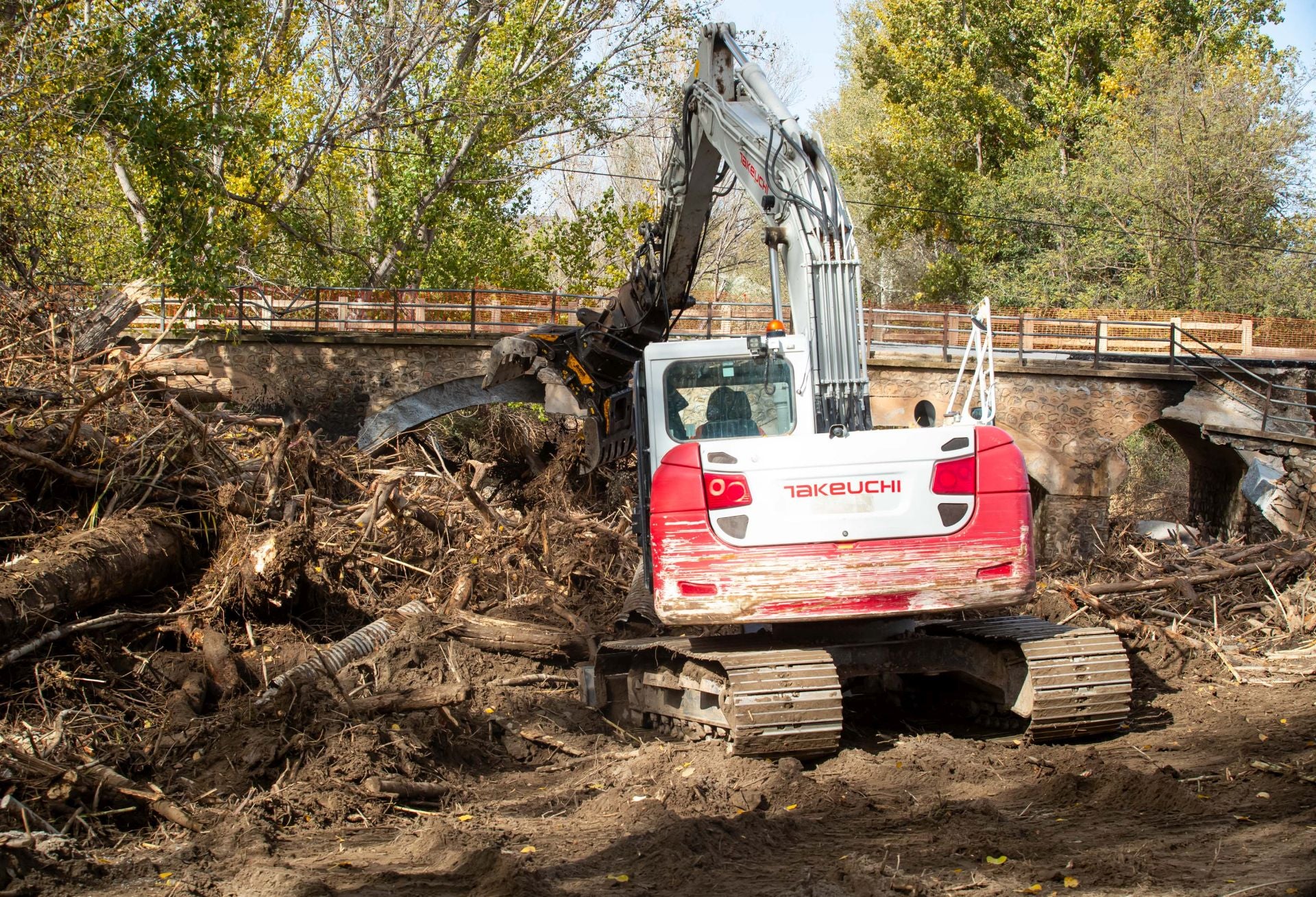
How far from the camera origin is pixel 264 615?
8758 millimetres

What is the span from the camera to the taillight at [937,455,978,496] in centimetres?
648

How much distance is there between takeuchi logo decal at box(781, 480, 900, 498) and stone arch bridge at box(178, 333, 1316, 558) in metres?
15.0

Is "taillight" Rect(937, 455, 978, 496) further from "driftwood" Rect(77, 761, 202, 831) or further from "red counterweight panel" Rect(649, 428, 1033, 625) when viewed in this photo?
"driftwood" Rect(77, 761, 202, 831)

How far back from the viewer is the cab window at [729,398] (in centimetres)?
760

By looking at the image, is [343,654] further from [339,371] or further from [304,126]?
[304,126]

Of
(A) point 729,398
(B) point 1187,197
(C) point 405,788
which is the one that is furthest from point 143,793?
(B) point 1187,197

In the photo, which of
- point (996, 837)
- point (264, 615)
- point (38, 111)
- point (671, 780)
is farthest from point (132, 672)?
point (38, 111)

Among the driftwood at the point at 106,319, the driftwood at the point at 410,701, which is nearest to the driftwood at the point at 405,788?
the driftwood at the point at 410,701

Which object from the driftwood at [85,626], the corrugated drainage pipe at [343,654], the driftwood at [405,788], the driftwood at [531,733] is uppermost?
the driftwood at [85,626]

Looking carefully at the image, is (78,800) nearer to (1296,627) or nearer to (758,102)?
(758,102)

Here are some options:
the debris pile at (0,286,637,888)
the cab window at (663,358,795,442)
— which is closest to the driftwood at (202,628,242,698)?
the debris pile at (0,286,637,888)

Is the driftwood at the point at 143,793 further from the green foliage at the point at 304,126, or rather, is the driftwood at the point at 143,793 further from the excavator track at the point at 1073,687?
the green foliage at the point at 304,126

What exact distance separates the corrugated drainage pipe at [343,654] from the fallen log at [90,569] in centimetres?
126

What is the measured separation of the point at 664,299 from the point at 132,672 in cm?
549
